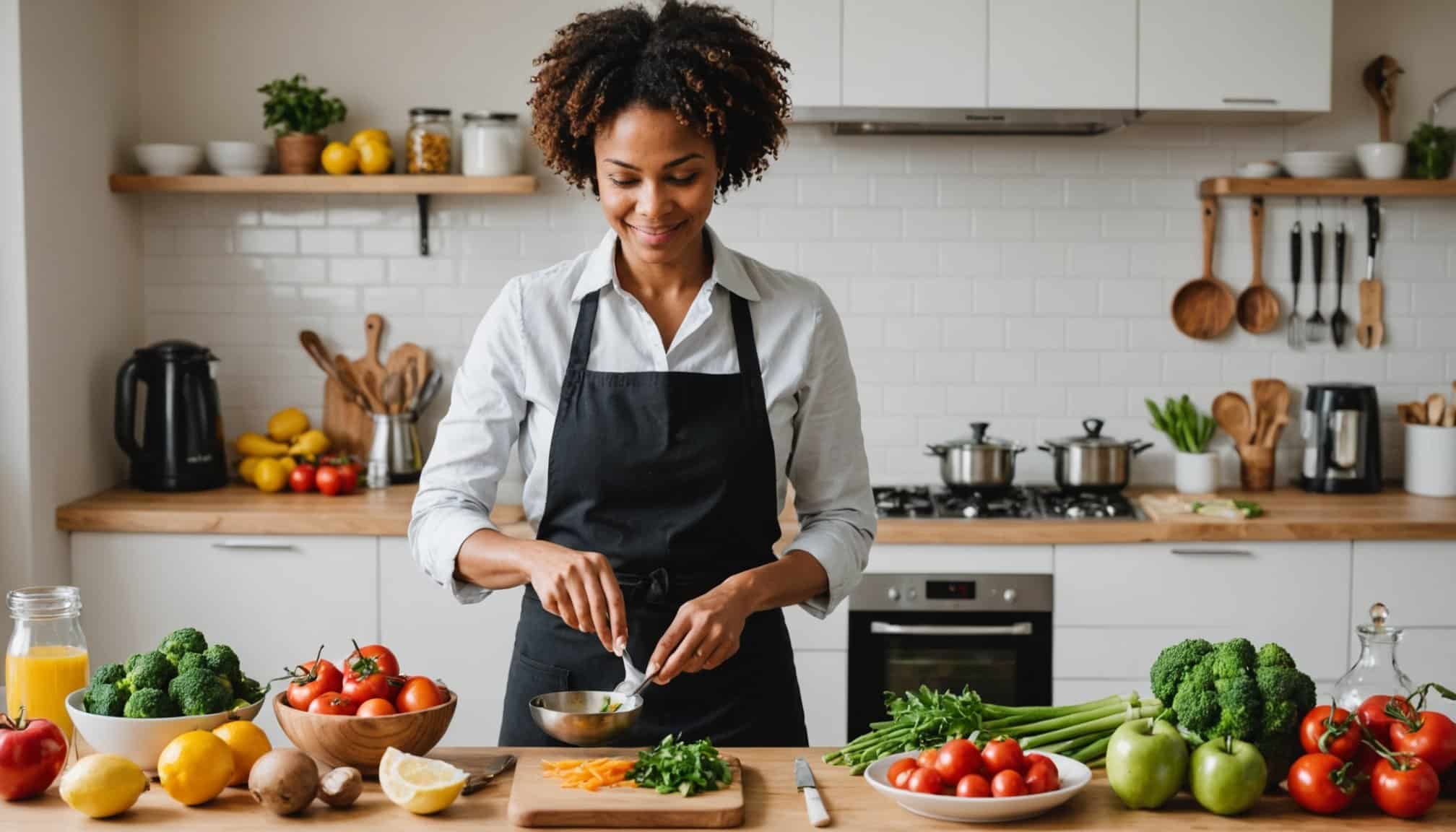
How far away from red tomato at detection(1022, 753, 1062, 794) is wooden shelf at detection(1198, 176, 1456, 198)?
289 cm

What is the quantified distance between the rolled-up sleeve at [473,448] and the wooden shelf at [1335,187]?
2.64 meters

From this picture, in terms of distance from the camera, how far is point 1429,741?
6.00ft

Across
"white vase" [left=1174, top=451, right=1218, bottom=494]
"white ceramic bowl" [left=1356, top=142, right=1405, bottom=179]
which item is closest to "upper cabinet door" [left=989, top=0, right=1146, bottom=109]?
"white ceramic bowl" [left=1356, top=142, right=1405, bottom=179]

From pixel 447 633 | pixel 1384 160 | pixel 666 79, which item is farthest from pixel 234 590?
pixel 1384 160

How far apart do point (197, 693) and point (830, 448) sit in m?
1.05

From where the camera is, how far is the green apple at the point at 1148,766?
1782mm

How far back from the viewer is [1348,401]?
14.0ft

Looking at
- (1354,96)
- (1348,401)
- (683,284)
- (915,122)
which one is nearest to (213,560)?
(683,284)

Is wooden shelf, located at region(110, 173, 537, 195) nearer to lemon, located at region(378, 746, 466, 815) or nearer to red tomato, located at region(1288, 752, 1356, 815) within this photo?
lemon, located at region(378, 746, 466, 815)

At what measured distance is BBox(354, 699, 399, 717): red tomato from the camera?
1861 mm

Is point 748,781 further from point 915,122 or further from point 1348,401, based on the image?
point 1348,401

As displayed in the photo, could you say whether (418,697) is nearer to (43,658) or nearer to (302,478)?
(43,658)

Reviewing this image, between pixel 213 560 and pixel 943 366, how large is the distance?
219 centimetres

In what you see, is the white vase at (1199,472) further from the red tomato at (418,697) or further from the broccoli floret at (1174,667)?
the red tomato at (418,697)
